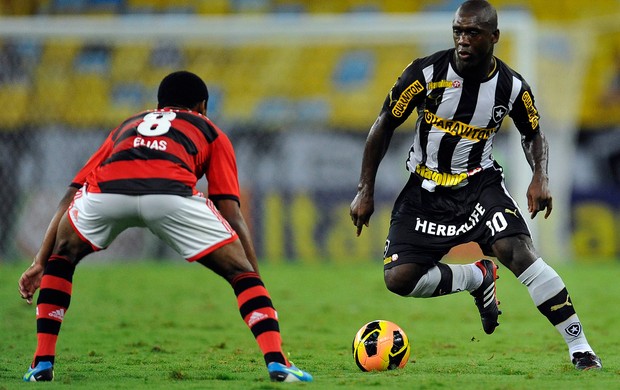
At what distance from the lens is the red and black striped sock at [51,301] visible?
6098mm

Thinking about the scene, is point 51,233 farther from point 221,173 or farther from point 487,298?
point 487,298

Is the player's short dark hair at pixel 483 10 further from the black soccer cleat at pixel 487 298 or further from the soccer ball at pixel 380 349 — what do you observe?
the soccer ball at pixel 380 349

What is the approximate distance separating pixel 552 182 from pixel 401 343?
12.0 m

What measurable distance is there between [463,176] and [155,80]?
38.2ft

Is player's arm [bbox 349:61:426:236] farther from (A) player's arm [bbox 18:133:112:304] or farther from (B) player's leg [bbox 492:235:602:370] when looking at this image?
(A) player's arm [bbox 18:133:112:304]

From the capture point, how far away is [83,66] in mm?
17578

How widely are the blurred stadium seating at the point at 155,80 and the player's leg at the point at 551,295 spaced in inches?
472

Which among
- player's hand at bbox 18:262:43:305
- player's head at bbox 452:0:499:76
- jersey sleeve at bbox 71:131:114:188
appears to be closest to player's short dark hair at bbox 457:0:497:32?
player's head at bbox 452:0:499:76

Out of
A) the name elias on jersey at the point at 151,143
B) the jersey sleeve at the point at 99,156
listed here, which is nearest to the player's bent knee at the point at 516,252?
the name elias on jersey at the point at 151,143

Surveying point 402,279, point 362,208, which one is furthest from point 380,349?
point 362,208

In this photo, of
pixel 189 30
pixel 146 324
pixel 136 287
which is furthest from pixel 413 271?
pixel 189 30

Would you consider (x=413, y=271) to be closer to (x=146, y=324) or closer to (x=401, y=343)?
(x=401, y=343)

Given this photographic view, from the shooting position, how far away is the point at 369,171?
707 cm

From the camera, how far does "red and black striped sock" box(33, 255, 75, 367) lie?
20.0 feet
